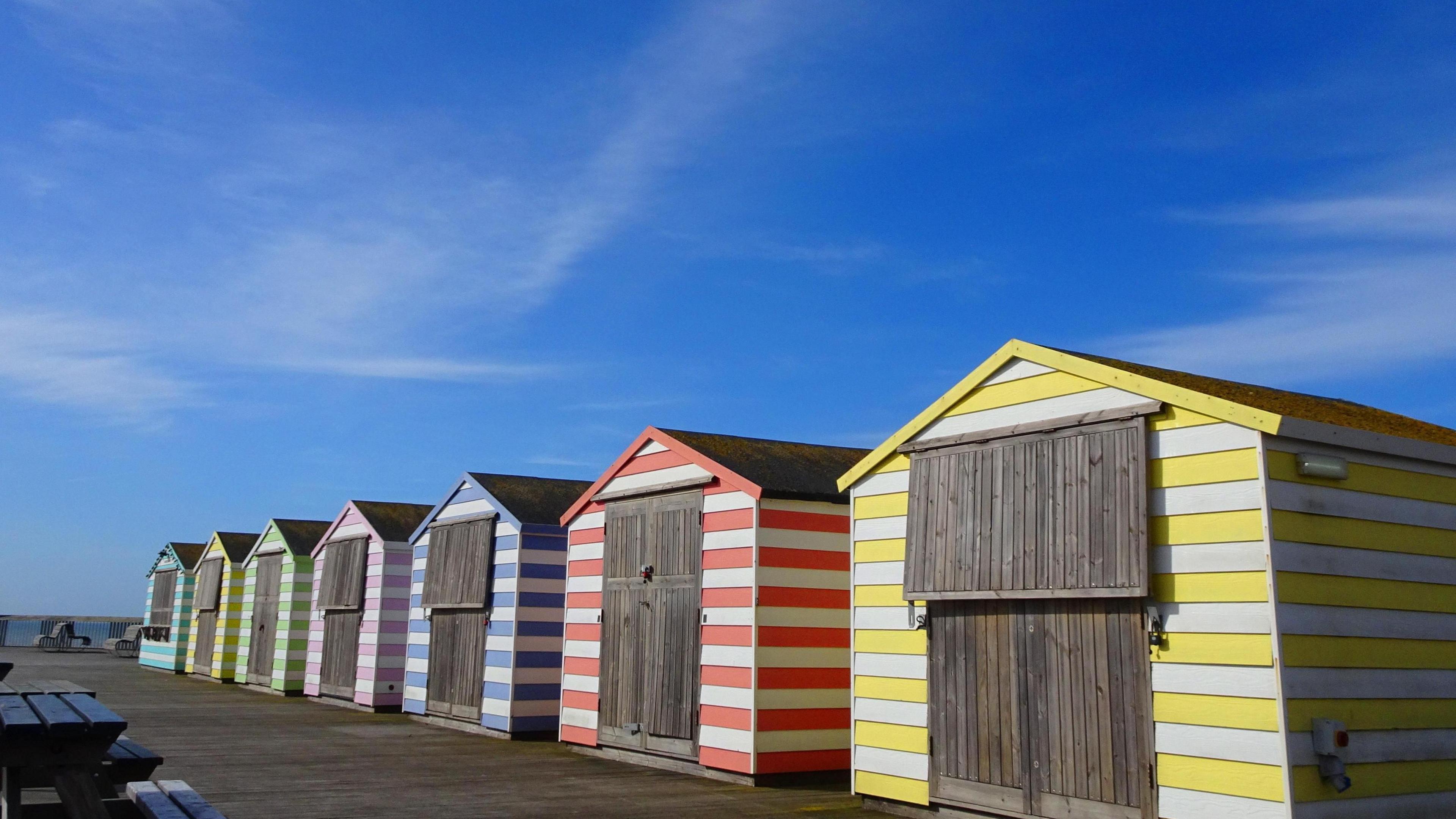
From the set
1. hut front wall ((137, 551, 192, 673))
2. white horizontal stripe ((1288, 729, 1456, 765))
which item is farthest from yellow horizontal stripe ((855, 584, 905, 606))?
hut front wall ((137, 551, 192, 673))

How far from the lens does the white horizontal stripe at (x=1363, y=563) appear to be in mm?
7348

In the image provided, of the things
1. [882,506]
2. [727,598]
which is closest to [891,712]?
[882,506]

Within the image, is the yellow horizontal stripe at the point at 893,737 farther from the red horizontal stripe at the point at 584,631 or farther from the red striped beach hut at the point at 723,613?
the red horizontal stripe at the point at 584,631

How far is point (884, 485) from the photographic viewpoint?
1056cm

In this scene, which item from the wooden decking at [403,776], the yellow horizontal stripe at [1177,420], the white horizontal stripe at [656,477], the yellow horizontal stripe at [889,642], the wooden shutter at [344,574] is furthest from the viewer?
the wooden shutter at [344,574]

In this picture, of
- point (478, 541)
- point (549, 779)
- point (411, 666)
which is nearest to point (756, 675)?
point (549, 779)

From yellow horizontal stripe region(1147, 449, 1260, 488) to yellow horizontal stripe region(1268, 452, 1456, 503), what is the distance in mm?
132

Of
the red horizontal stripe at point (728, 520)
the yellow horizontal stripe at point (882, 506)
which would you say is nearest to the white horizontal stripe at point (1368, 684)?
the yellow horizontal stripe at point (882, 506)

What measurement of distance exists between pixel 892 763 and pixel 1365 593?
4.18 metres

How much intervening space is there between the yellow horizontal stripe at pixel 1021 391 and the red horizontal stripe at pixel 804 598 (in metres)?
3.18

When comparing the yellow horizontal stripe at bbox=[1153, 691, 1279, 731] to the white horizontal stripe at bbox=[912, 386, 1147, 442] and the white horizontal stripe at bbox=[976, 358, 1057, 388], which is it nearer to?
the white horizontal stripe at bbox=[912, 386, 1147, 442]

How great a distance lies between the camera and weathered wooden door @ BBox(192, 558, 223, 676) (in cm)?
2934

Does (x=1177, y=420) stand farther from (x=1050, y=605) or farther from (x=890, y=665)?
(x=890, y=665)

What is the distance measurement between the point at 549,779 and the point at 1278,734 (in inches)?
300
